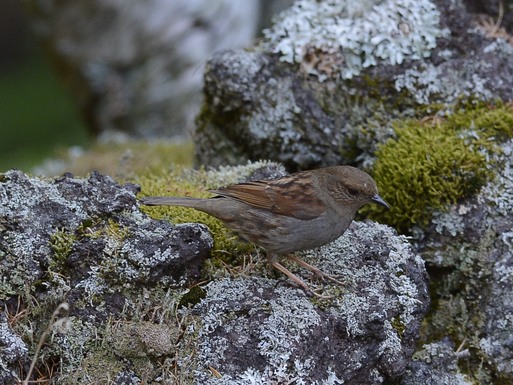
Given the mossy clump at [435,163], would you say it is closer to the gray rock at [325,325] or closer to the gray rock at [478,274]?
the gray rock at [478,274]

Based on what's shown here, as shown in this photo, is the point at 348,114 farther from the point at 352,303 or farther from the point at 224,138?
the point at 352,303

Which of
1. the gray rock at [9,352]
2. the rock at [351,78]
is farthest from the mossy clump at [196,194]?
the gray rock at [9,352]

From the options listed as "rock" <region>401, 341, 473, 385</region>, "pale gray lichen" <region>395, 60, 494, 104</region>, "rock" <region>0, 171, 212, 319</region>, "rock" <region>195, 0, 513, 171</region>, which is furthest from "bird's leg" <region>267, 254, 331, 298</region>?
"pale gray lichen" <region>395, 60, 494, 104</region>

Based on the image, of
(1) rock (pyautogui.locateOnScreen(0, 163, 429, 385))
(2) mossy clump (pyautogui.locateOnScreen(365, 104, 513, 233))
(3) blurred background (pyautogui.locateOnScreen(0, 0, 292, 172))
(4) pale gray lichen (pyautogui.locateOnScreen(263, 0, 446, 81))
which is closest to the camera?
(1) rock (pyautogui.locateOnScreen(0, 163, 429, 385))

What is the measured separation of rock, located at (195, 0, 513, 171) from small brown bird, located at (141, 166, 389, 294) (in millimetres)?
Answer: 986

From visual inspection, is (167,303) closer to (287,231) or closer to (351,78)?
A: (287,231)

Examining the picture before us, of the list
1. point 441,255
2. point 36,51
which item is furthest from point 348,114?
point 36,51

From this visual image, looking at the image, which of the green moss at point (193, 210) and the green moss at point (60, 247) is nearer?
the green moss at point (60, 247)

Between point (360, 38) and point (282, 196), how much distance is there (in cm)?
197

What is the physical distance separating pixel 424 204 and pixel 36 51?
751 inches

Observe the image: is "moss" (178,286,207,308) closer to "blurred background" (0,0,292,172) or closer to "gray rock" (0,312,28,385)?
"gray rock" (0,312,28,385)

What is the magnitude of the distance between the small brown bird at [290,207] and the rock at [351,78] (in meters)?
0.99

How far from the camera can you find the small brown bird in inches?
180

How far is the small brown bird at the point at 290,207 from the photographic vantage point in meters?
4.57
